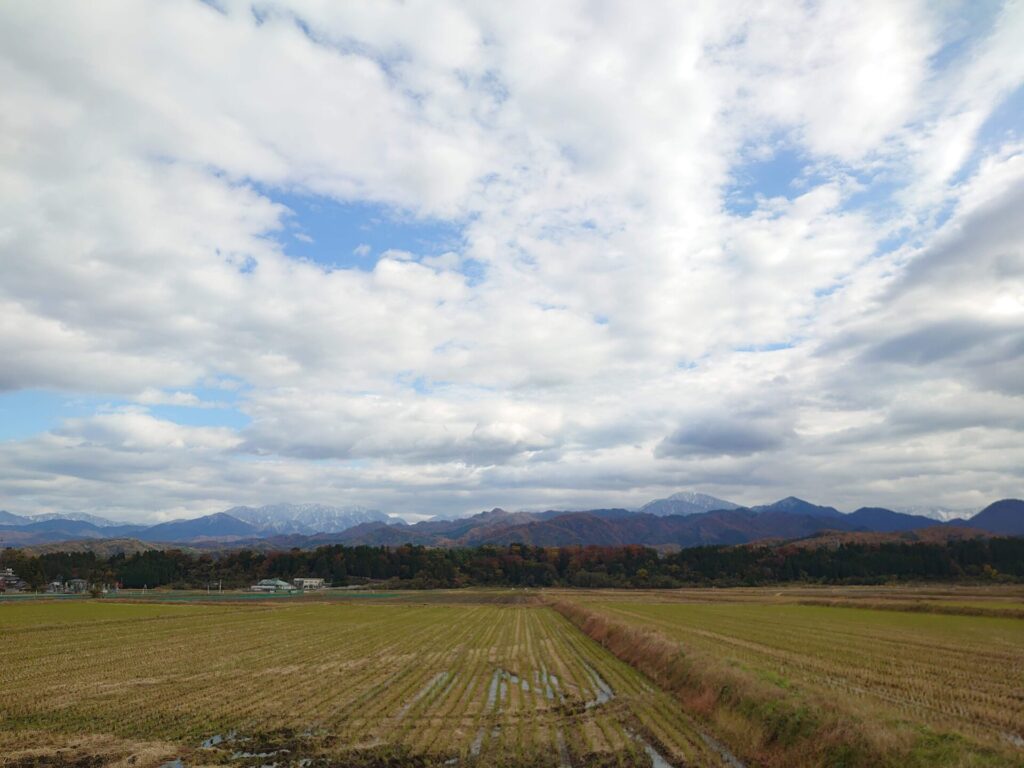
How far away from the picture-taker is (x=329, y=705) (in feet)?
64.7

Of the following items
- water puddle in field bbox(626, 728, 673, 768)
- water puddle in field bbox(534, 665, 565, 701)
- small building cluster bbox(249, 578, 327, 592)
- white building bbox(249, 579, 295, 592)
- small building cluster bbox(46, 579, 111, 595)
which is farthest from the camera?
small building cluster bbox(46, 579, 111, 595)

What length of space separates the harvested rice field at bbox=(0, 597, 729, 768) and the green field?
0.31ft

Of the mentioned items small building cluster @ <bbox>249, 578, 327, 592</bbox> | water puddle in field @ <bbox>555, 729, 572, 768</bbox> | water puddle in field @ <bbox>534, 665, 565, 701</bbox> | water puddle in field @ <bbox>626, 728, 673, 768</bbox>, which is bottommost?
small building cluster @ <bbox>249, 578, 327, 592</bbox>

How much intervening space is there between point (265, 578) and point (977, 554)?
16936 centimetres

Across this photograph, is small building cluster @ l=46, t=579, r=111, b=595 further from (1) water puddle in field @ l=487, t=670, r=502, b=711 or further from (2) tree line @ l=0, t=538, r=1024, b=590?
(1) water puddle in field @ l=487, t=670, r=502, b=711

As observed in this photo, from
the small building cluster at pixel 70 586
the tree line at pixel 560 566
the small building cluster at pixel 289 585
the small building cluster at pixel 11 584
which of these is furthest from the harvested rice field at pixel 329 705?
the tree line at pixel 560 566

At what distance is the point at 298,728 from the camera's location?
55.3ft

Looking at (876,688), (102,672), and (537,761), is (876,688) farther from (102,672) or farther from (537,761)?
(102,672)

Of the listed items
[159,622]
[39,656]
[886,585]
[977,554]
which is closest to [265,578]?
[159,622]

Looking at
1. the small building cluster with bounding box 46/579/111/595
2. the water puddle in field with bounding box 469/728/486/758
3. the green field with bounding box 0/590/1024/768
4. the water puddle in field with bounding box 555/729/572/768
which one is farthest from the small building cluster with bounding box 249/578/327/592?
the water puddle in field with bounding box 555/729/572/768

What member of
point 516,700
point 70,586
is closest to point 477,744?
point 516,700

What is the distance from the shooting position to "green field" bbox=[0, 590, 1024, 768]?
14.1 metres

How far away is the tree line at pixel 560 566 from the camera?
136 meters

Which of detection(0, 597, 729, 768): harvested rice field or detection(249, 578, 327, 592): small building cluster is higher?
detection(0, 597, 729, 768): harvested rice field
